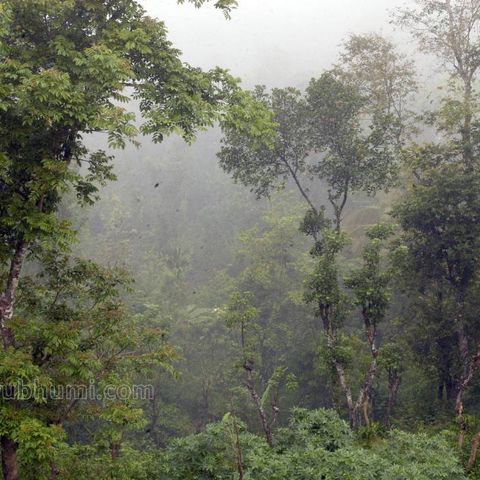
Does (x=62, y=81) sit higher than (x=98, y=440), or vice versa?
(x=62, y=81)

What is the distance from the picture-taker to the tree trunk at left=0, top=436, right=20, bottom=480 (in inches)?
321

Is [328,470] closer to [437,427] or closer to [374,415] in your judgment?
[437,427]

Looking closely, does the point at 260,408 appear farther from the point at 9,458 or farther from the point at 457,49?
the point at 457,49

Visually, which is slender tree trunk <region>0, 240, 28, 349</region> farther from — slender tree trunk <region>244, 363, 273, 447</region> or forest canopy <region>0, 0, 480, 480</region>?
slender tree trunk <region>244, 363, 273, 447</region>

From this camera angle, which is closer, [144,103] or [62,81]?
[62,81]

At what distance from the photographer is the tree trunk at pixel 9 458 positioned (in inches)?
321

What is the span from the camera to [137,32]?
349 inches

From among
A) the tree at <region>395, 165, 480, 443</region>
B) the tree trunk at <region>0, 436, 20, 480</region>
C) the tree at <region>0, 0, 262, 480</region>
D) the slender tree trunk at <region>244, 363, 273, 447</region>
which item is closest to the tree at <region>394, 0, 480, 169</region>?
the tree at <region>395, 165, 480, 443</region>

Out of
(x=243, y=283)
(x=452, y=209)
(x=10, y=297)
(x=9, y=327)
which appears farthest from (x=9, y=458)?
(x=243, y=283)

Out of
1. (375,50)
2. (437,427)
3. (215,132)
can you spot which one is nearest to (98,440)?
(437,427)

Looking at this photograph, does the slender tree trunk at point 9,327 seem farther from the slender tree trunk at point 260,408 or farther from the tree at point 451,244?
the tree at point 451,244

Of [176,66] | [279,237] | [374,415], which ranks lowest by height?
[374,415]

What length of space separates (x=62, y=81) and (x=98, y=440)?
6.89m

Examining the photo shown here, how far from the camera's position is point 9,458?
817 cm
